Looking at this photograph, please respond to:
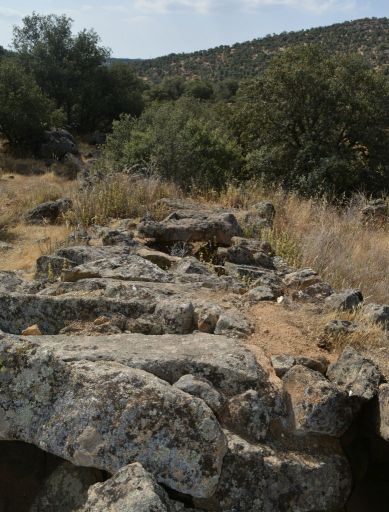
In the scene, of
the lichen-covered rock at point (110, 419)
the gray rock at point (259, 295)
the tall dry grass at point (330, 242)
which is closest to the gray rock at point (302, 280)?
the gray rock at point (259, 295)

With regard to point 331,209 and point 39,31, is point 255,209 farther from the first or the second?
point 39,31

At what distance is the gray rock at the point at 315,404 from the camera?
337 centimetres

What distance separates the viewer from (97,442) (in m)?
2.79

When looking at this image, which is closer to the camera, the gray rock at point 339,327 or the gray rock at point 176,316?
the gray rock at point 176,316

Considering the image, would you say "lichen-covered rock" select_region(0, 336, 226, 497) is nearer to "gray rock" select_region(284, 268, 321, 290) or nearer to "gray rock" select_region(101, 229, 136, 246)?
"gray rock" select_region(284, 268, 321, 290)

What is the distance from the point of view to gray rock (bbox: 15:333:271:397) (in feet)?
10.9

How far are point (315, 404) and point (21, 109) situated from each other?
21433 millimetres

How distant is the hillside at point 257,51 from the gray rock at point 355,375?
5168cm

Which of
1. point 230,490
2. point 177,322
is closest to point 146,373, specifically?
point 230,490

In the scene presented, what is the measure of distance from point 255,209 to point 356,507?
5.94m

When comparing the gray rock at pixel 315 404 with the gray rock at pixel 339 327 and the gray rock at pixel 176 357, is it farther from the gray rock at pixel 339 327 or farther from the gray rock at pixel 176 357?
the gray rock at pixel 339 327

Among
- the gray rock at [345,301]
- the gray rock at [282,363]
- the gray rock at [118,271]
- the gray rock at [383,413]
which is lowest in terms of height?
the gray rock at [383,413]

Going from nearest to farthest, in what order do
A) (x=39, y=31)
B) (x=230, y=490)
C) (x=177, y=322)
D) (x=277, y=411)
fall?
(x=230, y=490) → (x=277, y=411) → (x=177, y=322) → (x=39, y=31)

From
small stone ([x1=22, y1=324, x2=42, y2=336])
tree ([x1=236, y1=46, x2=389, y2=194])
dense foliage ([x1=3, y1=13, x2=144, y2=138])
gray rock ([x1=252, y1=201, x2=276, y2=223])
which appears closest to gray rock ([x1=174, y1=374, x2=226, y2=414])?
small stone ([x1=22, y1=324, x2=42, y2=336])
